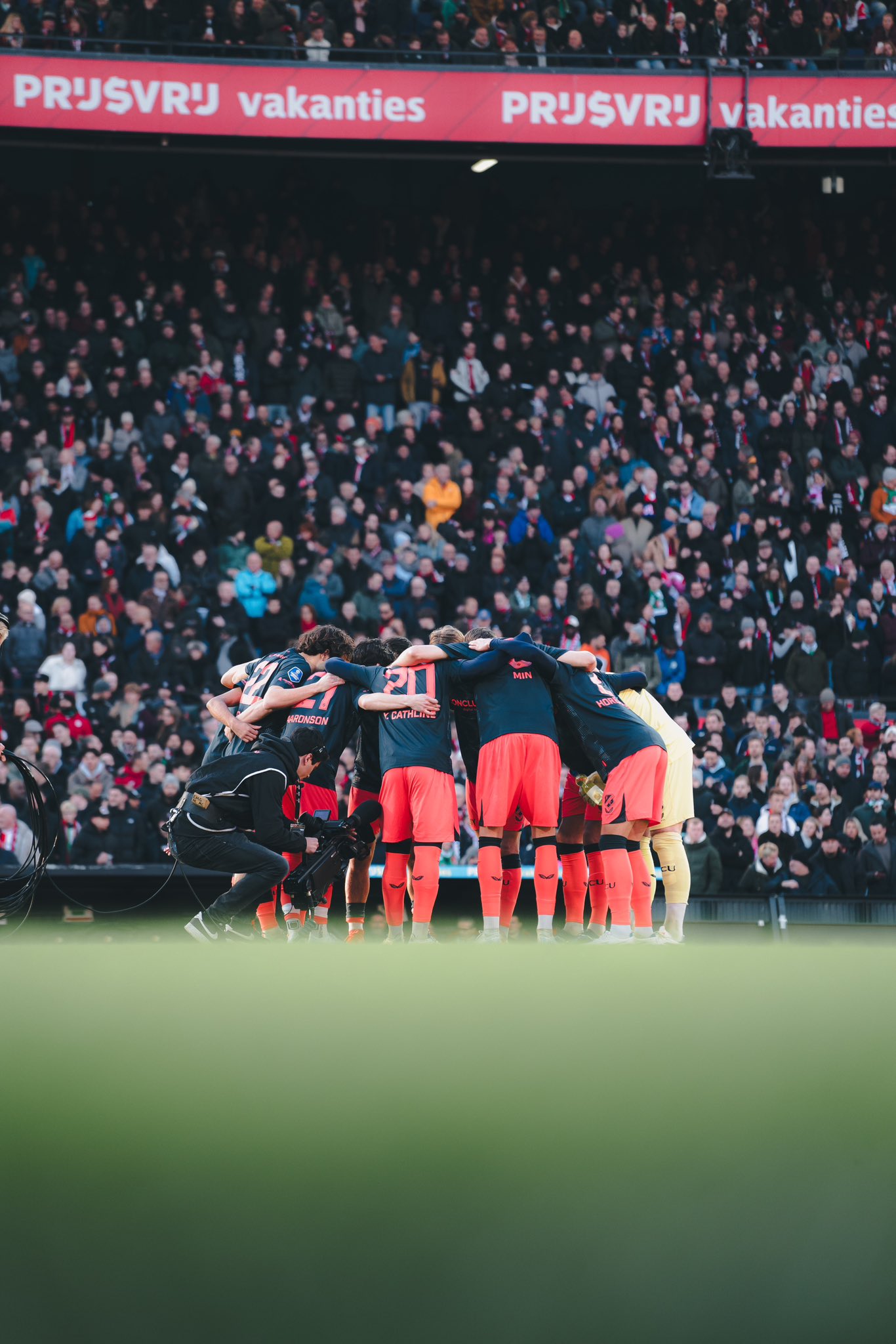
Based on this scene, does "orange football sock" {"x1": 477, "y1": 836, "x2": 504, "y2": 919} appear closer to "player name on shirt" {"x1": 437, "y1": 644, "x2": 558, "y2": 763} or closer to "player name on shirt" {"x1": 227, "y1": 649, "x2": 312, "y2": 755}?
"player name on shirt" {"x1": 437, "y1": 644, "x2": 558, "y2": 763}

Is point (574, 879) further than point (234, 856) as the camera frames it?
Yes

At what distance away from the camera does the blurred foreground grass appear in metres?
2.73

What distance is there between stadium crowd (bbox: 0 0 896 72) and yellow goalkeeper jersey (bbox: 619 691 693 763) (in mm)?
12326

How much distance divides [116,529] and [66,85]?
623 centimetres

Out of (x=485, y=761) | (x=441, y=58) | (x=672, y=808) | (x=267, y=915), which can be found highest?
(x=441, y=58)

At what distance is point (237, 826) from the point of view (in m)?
9.27

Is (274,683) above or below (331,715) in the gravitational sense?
above

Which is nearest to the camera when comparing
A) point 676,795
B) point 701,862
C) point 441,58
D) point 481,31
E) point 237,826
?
point 237,826

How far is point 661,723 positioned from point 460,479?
8.36 meters

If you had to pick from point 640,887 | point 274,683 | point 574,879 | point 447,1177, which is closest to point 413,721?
point 274,683

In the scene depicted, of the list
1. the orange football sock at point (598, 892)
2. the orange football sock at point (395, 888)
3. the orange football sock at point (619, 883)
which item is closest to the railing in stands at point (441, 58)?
the orange football sock at point (598, 892)

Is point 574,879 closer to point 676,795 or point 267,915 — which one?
point 676,795

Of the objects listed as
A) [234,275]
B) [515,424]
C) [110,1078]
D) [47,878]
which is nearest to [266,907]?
[47,878]

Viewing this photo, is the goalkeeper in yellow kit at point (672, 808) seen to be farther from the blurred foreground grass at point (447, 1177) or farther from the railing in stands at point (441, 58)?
the railing in stands at point (441, 58)
